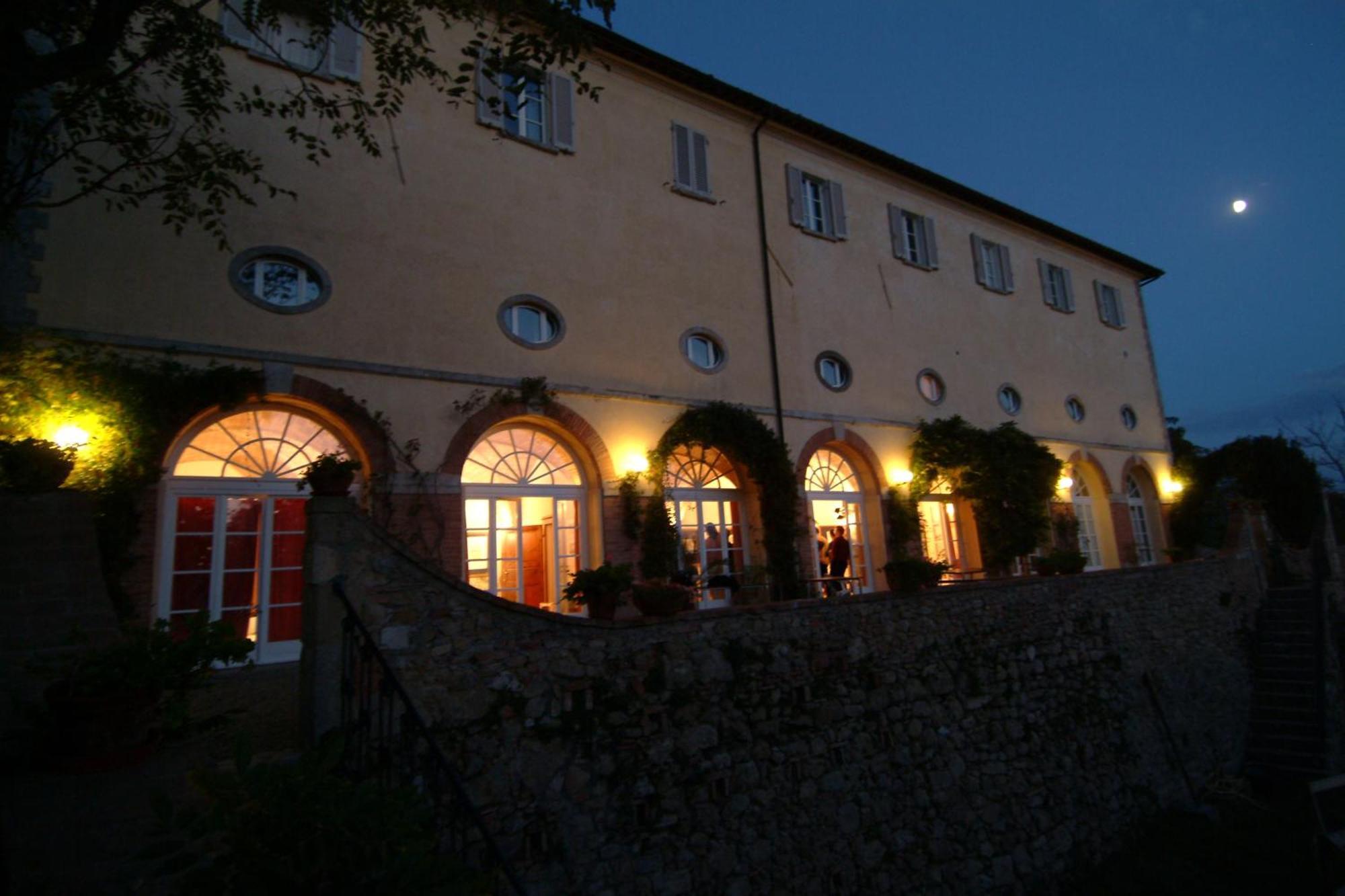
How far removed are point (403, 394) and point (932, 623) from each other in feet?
21.9

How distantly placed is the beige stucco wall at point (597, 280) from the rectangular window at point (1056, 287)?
1223mm

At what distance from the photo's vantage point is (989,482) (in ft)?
43.2

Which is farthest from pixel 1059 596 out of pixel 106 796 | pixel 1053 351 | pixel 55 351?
pixel 55 351

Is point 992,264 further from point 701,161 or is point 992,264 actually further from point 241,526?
point 241,526

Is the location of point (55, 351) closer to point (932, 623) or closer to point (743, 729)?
point (743, 729)

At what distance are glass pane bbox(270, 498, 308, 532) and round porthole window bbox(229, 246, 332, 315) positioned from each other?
205 centimetres

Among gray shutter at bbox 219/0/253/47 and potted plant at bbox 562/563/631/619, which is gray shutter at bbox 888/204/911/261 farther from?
gray shutter at bbox 219/0/253/47

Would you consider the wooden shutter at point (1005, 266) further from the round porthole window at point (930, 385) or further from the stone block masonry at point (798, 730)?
the stone block masonry at point (798, 730)

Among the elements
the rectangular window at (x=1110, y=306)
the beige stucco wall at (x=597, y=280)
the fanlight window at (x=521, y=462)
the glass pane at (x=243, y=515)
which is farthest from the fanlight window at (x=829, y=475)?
the rectangular window at (x=1110, y=306)

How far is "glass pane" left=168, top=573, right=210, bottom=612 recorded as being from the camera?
7.21 m

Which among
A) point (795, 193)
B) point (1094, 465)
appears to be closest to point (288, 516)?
point (795, 193)

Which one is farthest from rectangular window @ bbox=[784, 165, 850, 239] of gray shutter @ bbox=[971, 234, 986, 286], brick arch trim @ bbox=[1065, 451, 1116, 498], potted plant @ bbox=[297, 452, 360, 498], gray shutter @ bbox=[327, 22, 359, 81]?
potted plant @ bbox=[297, 452, 360, 498]

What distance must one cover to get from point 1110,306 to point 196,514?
20.3 m

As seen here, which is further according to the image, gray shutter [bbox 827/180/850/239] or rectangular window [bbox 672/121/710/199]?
gray shutter [bbox 827/180/850/239]
